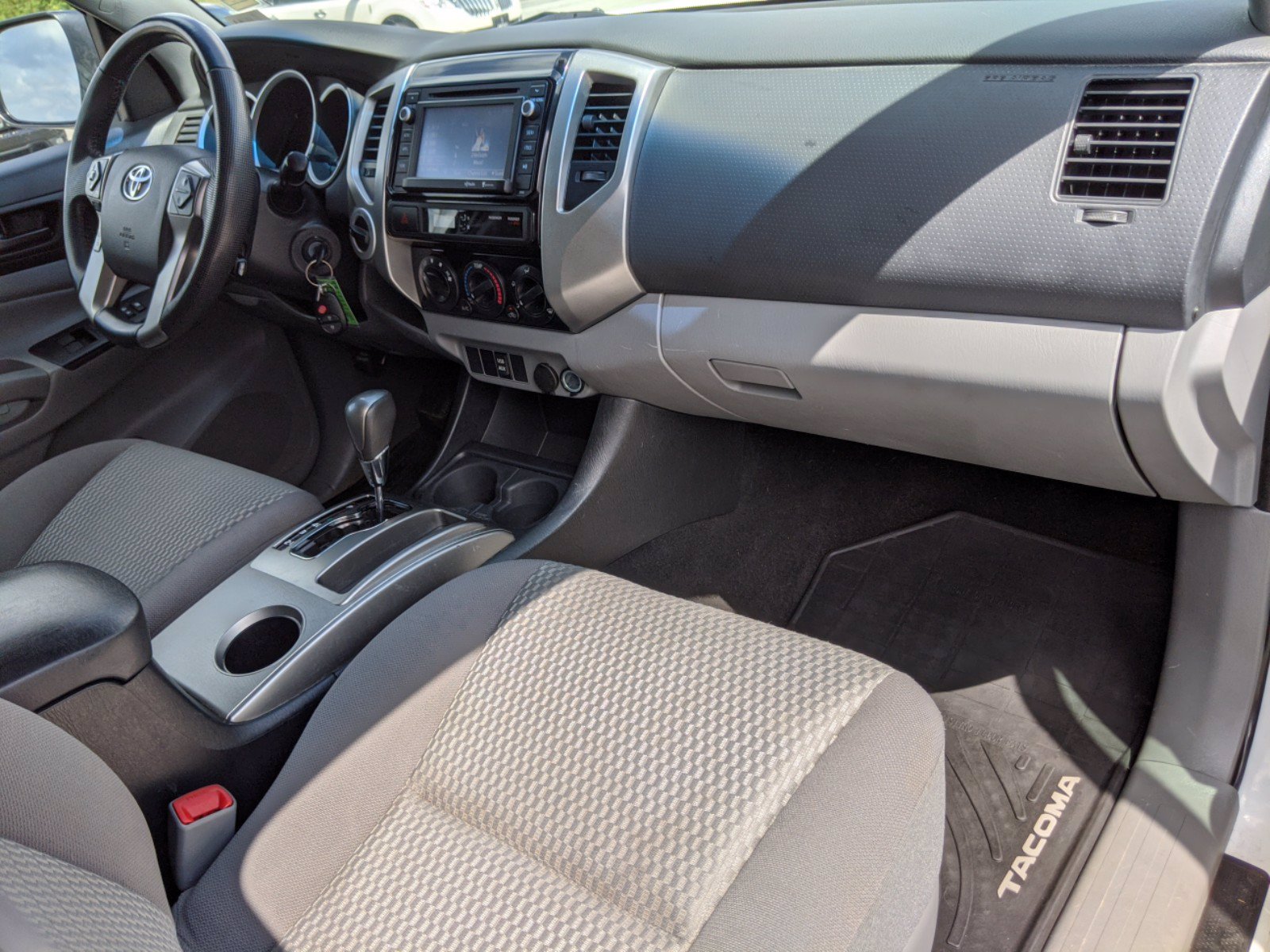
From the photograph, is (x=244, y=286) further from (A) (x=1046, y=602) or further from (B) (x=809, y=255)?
(A) (x=1046, y=602)

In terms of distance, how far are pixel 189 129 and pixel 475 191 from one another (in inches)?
Result: 40.4

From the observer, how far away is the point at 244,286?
225cm

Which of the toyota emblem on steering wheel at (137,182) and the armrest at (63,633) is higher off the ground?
the toyota emblem on steering wheel at (137,182)

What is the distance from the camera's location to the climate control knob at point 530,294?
181 cm

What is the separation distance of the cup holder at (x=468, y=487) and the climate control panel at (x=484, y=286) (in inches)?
15.7

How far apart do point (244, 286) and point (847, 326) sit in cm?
143

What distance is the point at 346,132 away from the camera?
2.15 meters

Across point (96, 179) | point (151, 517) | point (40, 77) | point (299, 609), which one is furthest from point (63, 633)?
point (40, 77)

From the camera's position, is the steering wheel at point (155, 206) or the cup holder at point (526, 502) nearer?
the steering wheel at point (155, 206)

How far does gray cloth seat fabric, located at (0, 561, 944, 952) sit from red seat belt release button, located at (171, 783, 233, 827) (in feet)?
0.27

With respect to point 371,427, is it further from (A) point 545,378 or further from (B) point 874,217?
(B) point 874,217

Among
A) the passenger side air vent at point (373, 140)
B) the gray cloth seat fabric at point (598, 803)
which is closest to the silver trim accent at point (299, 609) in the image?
the gray cloth seat fabric at point (598, 803)

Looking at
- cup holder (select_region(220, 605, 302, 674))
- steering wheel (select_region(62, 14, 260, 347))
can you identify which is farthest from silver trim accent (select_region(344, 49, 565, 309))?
cup holder (select_region(220, 605, 302, 674))

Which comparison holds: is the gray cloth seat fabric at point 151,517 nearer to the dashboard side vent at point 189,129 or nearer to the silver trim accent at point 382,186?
the silver trim accent at point 382,186
